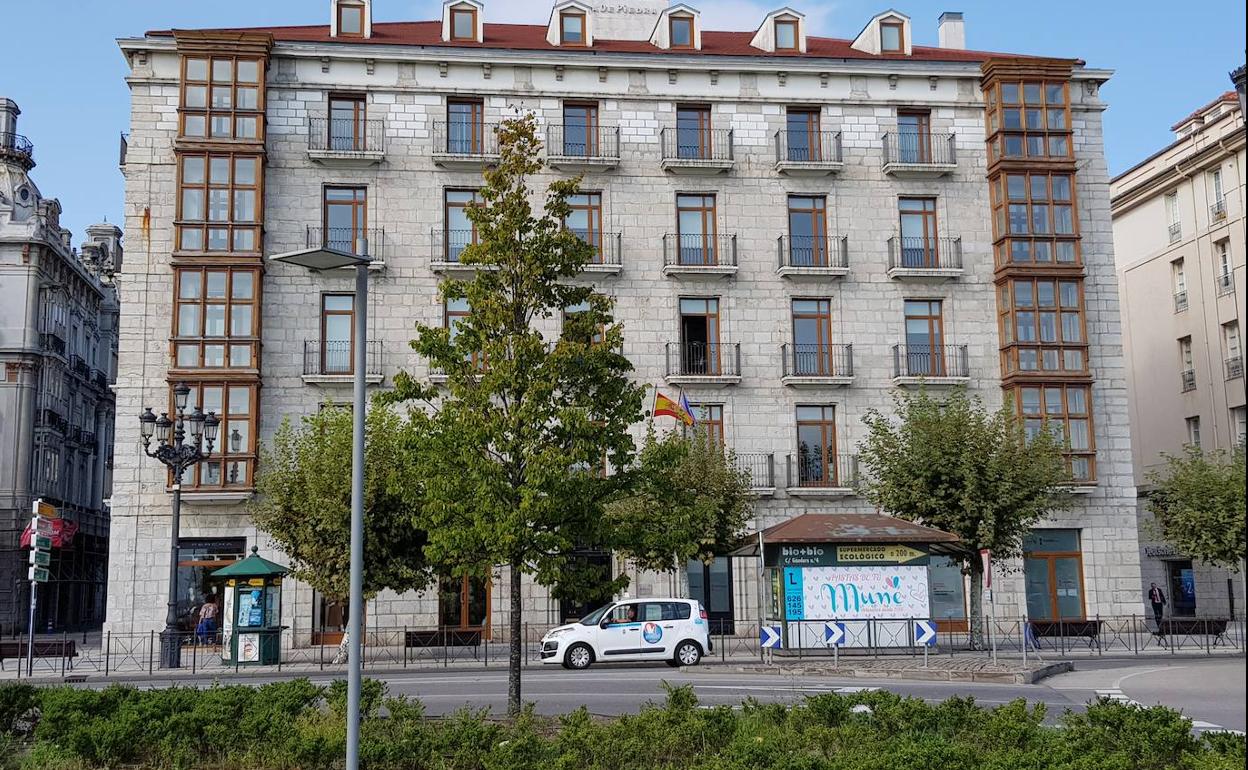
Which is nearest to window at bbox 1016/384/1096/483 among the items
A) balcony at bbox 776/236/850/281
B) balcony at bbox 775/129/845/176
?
balcony at bbox 776/236/850/281

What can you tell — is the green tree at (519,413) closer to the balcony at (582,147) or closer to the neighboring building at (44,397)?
the balcony at (582,147)

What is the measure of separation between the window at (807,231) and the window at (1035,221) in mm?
5834

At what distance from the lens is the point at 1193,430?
159 ft

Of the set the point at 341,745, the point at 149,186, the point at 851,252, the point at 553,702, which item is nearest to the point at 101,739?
the point at 341,745

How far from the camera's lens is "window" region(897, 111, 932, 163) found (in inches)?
1622

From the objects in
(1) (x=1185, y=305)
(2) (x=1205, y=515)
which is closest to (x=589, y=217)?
(2) (x=1205, y=515)

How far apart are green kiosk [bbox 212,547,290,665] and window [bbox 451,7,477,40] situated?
62.2 ft

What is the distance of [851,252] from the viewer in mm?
40500

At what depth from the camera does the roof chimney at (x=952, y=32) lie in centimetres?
4656

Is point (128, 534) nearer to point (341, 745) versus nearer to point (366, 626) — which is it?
point (366, 626)

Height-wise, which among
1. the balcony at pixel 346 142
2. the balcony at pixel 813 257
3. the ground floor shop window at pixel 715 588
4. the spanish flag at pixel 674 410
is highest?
the balcony at pixel 346 142

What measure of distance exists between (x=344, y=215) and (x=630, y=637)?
1762 cm

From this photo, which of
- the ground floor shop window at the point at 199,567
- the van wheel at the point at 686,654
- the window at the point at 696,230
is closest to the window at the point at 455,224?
the window at the point at 696,230

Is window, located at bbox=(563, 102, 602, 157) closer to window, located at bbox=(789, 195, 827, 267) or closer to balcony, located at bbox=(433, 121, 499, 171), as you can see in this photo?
balcony, located at bbox=(433, 121, 499, 171)
